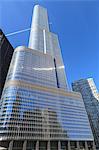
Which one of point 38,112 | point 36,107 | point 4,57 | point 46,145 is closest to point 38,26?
point 4,57

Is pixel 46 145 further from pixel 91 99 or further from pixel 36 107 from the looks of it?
pixel 91 99

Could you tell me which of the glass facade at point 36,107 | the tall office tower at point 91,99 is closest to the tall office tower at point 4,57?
the glass facade at point 36,107

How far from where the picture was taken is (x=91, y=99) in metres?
86.2

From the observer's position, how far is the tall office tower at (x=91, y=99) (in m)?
78.0

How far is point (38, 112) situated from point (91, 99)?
146 ft

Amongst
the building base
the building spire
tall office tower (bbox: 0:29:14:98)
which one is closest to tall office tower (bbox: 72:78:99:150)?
the building base

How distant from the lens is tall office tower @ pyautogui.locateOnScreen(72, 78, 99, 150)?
78025 millimetres

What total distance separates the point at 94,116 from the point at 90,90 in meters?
15.4

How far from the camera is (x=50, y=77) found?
69.1 m

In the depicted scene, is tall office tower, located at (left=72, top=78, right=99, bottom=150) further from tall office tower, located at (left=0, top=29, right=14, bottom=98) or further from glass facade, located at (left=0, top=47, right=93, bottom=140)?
tall office tower, located at (left=0, top=29, right=14, bottom=98)

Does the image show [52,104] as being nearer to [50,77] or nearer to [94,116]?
[50,77]

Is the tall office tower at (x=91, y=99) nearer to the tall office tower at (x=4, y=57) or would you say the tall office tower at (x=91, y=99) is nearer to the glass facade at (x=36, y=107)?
the glass facade at (x=36, y=107)

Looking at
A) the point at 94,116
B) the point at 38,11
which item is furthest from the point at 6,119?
the point at 38,11

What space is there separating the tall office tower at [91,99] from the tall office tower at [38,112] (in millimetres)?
18992
